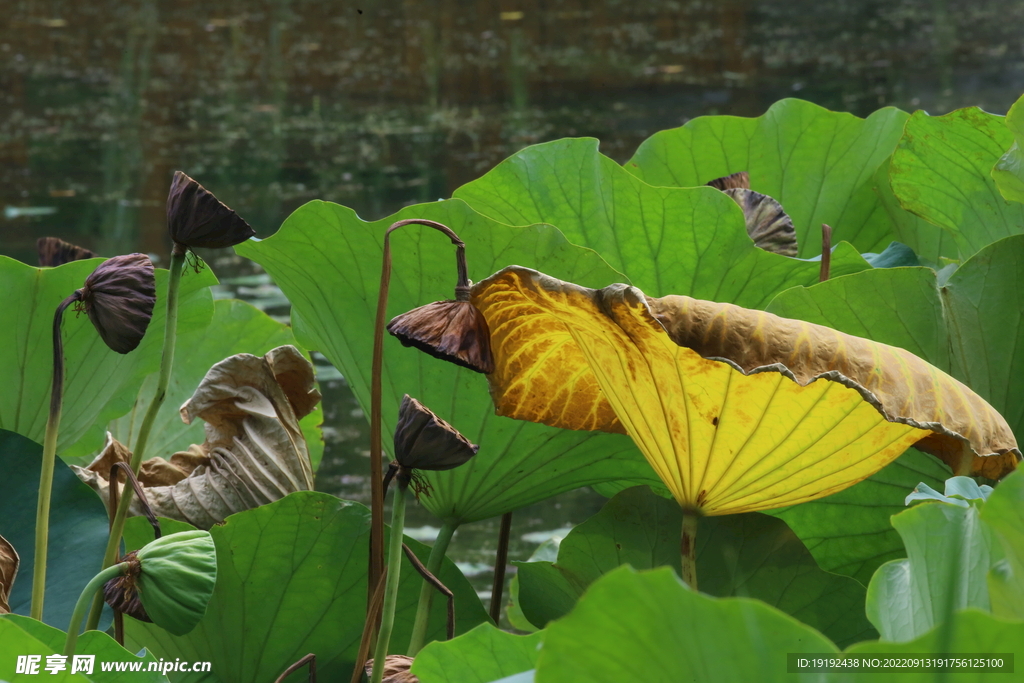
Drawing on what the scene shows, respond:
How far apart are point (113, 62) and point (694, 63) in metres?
3.27

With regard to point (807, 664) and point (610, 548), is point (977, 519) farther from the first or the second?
point (610, 548)

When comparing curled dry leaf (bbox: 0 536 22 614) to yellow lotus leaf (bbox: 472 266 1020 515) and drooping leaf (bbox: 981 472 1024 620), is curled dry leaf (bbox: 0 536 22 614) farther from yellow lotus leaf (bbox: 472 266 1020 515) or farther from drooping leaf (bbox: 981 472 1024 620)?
drooping leaf (bbox: 981 472 1024 620)

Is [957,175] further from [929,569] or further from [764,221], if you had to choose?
[929,569]

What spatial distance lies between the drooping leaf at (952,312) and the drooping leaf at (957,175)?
123 mm

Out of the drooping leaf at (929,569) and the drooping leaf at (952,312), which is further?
the drooping leaf at (952,312)

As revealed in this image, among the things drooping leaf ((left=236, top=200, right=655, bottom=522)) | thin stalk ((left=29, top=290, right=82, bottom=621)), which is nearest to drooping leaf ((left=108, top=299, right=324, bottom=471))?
drooping leaf ((left=236, top=200, right=655, bottom=522))

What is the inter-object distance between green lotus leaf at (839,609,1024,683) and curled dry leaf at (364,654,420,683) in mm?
204

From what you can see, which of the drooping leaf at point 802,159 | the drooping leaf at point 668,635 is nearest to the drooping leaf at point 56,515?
the drooping leaf at point 668,635

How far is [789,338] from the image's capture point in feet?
1.31

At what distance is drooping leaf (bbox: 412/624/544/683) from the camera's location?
38 cm

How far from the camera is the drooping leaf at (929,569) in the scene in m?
0.33

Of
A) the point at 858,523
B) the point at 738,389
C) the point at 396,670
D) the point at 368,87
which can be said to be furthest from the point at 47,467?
the point at 368,87

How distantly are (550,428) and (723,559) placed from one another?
0.10 m

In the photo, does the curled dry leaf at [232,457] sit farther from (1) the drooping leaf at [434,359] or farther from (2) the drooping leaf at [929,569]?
(2) the drooping leaf at [929,569]
